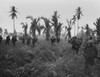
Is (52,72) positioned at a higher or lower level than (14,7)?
lower

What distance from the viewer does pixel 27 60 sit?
57.7 ft

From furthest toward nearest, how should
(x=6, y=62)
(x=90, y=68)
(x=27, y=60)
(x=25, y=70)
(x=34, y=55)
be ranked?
(x=34, y=55) → (x=27, y=60) → (x=6, y=62) → (x=25, y=70) → (x=90, y=68)

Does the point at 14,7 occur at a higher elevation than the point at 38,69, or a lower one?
higher

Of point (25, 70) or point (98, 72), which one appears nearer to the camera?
point (98, 72)

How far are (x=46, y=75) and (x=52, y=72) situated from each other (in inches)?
20.2

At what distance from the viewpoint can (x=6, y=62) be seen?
16.3 metres

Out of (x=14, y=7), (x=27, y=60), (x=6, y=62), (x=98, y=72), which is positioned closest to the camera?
(x=98, y=72)

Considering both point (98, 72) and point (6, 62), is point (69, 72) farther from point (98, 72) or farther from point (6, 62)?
point (6, 62)

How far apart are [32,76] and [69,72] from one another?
2.69 metres

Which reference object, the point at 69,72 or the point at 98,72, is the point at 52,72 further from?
the point at 98,72

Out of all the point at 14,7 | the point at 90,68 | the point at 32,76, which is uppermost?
the point at 14,7

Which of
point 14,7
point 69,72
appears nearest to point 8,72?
point 69,72

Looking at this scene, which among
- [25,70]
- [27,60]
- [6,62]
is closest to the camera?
[25,70]

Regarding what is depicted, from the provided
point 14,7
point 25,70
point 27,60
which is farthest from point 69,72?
point 14,7
